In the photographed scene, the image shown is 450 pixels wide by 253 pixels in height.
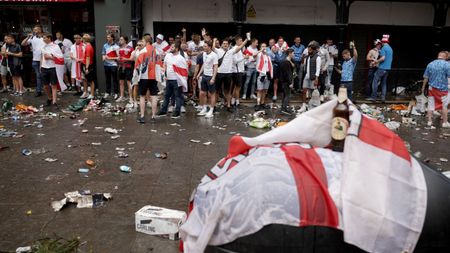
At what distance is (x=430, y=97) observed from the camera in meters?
11.1

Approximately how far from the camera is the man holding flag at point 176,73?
1116 cm

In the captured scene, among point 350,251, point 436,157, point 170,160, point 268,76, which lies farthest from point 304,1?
point 350,251

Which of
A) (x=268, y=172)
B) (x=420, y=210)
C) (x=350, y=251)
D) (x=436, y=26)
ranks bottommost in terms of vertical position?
(x=350, y=251)

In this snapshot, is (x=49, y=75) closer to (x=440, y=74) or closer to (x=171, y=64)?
(x=171, y=64)

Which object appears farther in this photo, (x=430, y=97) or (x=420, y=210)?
(x=430, y=97)

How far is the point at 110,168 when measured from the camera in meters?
7.48

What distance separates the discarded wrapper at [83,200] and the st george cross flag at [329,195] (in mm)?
2896

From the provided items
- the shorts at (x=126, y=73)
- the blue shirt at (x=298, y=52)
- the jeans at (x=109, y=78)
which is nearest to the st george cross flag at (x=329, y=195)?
the shorts at (x=126, y=73)

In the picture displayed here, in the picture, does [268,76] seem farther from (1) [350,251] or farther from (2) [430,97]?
(1) [350,251]

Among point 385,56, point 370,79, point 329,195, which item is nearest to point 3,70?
point 370,79

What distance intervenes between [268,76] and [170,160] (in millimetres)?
5918

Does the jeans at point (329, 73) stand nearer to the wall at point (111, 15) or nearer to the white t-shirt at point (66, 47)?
the wall at point (111, 15)

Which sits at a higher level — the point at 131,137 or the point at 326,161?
the point at 326,161

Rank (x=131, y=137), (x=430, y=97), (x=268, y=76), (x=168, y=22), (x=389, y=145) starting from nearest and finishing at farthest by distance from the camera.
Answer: (x=389, y=145)
(x=131, y=137)
(x=430, y=97)
(x=268, y=76)
(x=168, y=22)
